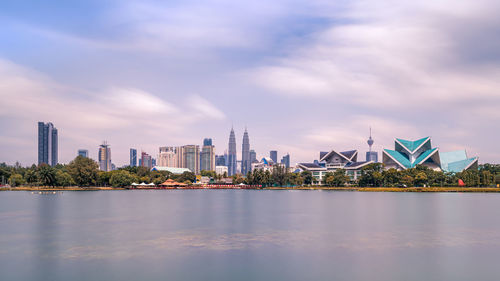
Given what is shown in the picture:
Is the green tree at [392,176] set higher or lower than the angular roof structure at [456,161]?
lower

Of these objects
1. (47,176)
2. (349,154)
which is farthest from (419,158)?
(47,176)

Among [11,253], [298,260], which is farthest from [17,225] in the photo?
[298,260]

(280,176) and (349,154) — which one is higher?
(349,154)

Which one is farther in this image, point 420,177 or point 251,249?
point 420,177

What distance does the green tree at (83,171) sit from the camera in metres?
101

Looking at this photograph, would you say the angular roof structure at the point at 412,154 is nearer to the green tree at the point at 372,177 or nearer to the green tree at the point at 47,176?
the green tree at the point at 372,177

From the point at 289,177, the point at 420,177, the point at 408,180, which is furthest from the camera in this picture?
the point at 289,177

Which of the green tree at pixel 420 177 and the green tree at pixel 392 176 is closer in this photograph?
the green tree at pixel 420 177

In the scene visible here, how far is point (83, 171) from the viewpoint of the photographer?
100m

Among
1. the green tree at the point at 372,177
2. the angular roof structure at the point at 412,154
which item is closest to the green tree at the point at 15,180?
the green tree at the point at 372,177

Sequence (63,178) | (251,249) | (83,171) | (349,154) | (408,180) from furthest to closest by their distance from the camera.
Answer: (349,154)
(83,171)
(63,178)
(408,180)
(251,249)

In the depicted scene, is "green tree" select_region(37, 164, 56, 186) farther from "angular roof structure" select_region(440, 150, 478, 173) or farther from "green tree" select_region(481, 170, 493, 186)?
"angular roof structure" select_region(440, 150, 478, 173)

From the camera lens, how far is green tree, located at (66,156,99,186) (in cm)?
10056

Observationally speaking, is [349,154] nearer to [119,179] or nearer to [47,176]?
[119,179]
